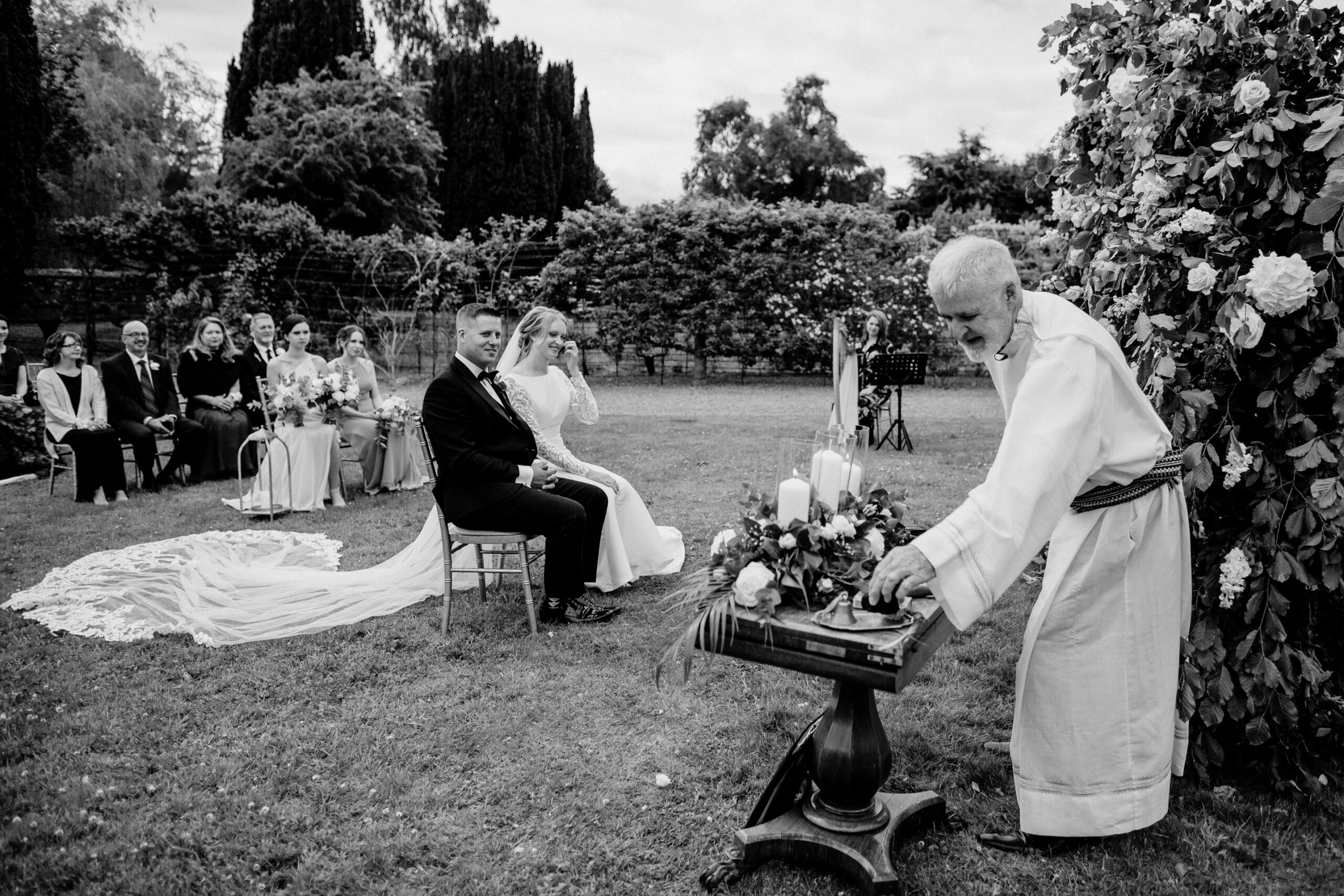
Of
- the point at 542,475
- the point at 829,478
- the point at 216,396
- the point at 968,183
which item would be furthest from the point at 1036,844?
the point at 968,183

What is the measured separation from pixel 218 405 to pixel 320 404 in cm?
204

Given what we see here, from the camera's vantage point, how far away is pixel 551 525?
5.35m

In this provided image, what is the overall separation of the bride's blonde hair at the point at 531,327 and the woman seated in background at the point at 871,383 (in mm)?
5591

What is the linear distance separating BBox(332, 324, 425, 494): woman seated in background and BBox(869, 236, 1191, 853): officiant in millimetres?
7710

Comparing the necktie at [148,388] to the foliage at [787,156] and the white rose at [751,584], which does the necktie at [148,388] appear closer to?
the white rose at [751,584]

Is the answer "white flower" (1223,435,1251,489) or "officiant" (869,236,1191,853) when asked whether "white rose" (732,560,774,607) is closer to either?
"officiant" (869,236,1191,853)

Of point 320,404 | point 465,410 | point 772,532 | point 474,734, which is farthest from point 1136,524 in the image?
point 320,404

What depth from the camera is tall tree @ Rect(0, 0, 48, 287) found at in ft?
49.1

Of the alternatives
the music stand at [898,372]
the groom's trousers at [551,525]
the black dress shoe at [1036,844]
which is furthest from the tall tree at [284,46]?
the black dress shoe at [1036,844]

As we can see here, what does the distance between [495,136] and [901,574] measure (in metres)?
33.8

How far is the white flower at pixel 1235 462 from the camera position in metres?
3.24

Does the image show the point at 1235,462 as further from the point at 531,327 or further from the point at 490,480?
the point at 531,327

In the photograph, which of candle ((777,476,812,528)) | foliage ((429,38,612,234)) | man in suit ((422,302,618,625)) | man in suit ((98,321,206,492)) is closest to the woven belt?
candle ((777,476,812,528))

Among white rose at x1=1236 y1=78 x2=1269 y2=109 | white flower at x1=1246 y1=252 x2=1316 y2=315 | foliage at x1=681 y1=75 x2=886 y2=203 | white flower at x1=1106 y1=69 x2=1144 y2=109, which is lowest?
white flower at x1=1246 y1=252 x2=1316 y2=315
